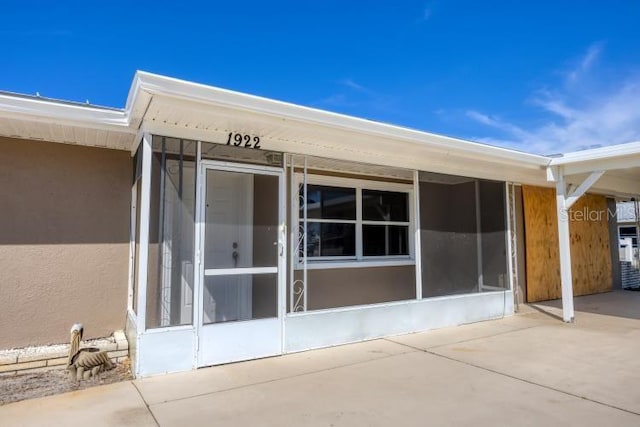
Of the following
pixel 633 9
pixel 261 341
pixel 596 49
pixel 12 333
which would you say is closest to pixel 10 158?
pixel 12 333

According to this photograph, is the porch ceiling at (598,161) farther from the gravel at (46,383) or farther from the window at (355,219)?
the gravel at (46,383)

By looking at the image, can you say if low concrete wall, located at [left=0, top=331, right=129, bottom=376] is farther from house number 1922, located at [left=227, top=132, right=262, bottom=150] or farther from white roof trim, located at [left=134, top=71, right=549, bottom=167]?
white roof trim, located at [left=134, top=71, right=549, bottom=167]

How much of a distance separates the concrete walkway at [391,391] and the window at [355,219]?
2.07 meters

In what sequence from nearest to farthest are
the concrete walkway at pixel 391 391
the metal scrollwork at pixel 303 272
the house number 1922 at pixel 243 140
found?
the concrete walkway at pixel 391 391
the house number 1922 at pixel 243 140
the metal scrollwork at pixel 303 272

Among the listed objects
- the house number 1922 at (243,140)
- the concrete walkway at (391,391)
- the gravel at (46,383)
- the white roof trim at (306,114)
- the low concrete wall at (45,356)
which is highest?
the white roof trim at (306,114)

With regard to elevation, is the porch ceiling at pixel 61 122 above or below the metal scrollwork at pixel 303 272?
above

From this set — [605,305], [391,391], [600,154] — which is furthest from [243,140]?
[605,305]

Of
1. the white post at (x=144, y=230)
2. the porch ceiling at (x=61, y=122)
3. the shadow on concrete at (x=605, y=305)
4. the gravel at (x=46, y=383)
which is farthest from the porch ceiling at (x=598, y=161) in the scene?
the gravel at (x=46, y=383)

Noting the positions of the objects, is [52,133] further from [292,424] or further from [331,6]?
[331,6]

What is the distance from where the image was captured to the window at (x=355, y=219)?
6.71 meters

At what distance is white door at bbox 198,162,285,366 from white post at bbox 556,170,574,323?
4.94m

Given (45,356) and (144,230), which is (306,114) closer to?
(144,230)

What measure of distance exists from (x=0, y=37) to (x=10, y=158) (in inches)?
145

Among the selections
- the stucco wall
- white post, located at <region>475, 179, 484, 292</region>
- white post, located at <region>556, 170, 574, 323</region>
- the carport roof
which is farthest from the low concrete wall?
white post, located at <region>556, 170, 574, 323</region>
